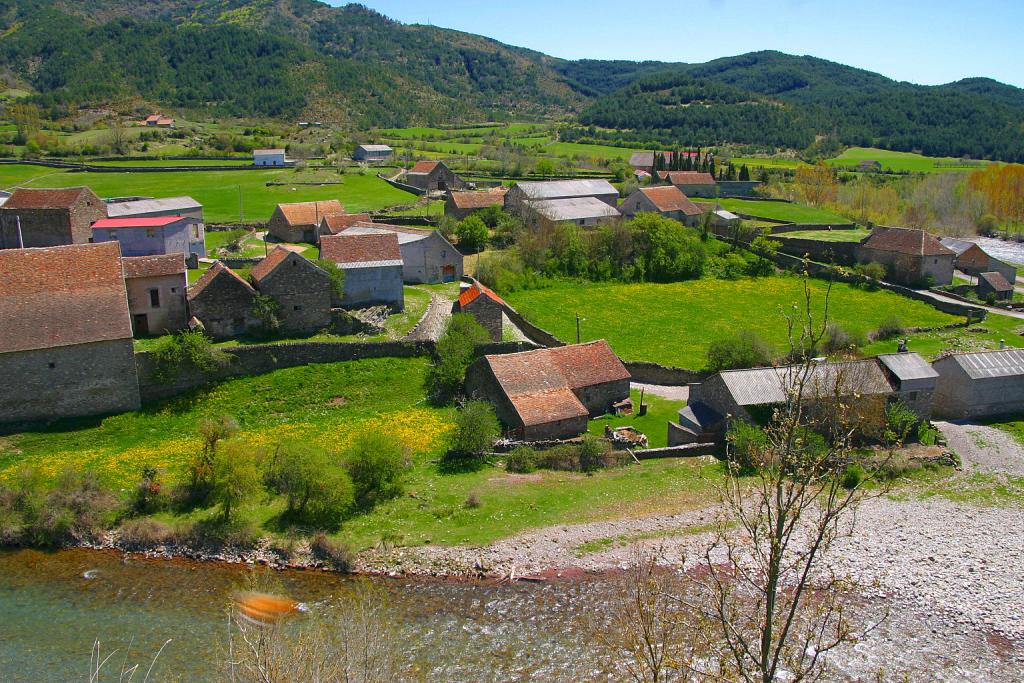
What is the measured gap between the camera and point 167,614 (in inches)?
880

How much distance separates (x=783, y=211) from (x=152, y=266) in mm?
70196

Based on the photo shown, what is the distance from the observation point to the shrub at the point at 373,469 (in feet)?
90.2

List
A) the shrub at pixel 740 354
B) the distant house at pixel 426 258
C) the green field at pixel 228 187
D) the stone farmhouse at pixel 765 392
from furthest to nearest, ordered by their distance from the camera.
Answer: the green field at pixel 228 187
the distant house at pixel 426 258
the shrub at pixel 740 354
the stone farmhouse at pixel 765 392

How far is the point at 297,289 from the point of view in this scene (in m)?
37.8

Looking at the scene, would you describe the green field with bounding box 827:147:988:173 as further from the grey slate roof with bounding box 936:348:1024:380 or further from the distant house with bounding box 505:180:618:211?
the grey slate roof with bounding box 936:348:1024:380

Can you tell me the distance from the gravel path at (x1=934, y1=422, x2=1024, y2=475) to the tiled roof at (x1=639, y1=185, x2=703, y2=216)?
41.4m

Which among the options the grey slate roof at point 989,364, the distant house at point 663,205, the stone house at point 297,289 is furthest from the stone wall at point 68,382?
the distant house at point 663,205

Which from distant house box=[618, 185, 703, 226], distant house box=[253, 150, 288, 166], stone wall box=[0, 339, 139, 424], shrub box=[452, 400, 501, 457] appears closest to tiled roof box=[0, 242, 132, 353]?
stone wall box=[0, 339, 139, 424]

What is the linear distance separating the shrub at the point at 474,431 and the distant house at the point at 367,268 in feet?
44.8

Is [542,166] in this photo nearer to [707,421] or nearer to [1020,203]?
[1020,203]

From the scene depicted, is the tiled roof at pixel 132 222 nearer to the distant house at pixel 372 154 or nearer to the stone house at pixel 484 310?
the stone house at pixel 484 310

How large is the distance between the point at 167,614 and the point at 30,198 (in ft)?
108

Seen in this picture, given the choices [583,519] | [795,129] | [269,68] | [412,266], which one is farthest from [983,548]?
[269,68]

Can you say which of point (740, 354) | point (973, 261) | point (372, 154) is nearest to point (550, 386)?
point (740, 354)
